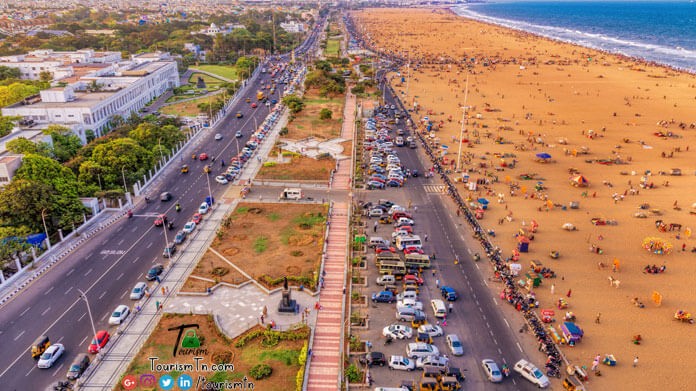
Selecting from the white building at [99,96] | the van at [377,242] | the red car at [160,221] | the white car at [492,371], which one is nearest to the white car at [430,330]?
the white car at [492,371]

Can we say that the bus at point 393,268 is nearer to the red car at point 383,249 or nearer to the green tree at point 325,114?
the red car at point 383,249

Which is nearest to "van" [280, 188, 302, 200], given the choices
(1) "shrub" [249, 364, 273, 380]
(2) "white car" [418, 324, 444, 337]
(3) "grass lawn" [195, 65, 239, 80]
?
(2) "white car" [418, 324, 444, 337]

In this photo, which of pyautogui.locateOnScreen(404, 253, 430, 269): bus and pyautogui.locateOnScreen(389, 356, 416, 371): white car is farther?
pyautogui.locateOnScreen(404, 253, 430, 269): bus

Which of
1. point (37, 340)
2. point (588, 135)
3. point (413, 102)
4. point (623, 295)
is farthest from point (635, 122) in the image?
point (37, 340)

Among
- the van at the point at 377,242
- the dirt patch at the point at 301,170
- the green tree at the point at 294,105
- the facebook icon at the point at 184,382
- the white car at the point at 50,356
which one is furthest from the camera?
the green tree at the point at 294,105

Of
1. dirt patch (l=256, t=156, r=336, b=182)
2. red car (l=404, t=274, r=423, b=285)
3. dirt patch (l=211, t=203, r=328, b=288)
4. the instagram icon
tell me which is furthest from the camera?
dirt patch (l=256, t=156, r=336, b=182)

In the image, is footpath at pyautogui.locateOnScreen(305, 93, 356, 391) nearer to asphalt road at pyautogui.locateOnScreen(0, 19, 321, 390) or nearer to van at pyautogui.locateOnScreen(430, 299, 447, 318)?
van at pyautogui.locateOnScreen(430, 299, 447, 318)

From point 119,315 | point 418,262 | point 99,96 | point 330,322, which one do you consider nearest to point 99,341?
point 119,315
